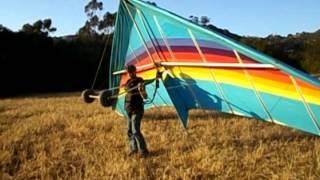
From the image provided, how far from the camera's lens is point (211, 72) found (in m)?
8.91

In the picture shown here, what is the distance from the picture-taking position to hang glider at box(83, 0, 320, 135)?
23.5 ft

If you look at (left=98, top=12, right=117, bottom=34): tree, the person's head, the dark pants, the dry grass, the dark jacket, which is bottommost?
the dry grass

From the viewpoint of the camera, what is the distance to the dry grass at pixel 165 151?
7.65 m

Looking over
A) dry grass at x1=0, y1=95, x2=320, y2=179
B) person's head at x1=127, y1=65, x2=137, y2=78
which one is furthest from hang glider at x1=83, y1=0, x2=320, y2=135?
person's head at x1=127, y1=65, x2=137, y2=78

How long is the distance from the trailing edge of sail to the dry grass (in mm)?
644

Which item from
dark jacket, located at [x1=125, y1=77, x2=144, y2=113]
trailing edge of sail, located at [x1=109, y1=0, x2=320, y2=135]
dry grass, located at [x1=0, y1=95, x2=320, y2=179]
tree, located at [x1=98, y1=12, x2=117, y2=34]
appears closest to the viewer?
A: trailing edge of sail, located at [x1=109, y1=0, x2=320, y2=135]

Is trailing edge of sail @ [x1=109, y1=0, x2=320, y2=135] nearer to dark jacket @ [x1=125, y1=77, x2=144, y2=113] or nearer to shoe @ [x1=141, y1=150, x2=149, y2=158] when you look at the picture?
dark jacket @ [x1=125, y1=77, x2=144, y2=113]

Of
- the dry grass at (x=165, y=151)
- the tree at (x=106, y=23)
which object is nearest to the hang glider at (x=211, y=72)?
the dry grass at (x=165, y=151)

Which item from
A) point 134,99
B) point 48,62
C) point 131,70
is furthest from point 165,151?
point 48,62

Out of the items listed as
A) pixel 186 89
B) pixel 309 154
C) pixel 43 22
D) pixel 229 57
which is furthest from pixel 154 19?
pixel 43 22

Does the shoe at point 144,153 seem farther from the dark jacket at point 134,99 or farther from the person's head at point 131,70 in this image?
the person's head at point 131,70

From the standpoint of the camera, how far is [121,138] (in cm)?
1061

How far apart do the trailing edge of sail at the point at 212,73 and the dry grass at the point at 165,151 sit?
0.64m

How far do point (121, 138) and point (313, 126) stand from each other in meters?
4.39
